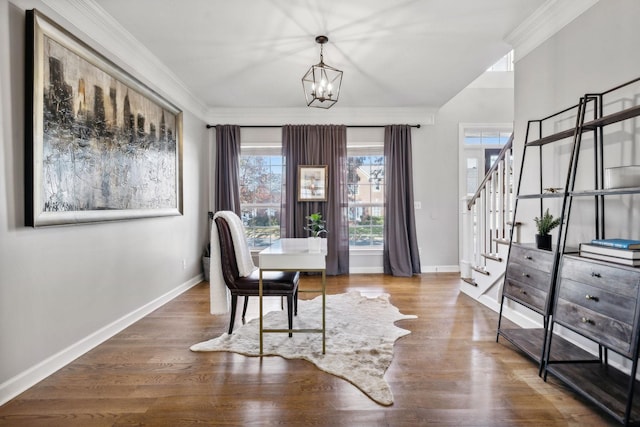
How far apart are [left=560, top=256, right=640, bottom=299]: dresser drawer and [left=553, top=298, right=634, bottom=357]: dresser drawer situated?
147 millimetres

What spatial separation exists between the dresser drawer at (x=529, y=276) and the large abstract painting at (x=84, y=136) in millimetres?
3214

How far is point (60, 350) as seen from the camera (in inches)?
87.6

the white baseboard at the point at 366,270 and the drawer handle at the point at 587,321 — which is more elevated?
A: the drawer handle at the point at 587,321

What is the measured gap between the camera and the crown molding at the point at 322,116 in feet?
16.6

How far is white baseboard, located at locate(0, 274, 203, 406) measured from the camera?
1.87 meters

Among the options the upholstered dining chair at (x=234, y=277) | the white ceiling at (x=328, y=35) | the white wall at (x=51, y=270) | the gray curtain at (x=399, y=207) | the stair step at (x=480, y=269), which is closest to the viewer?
the white wall at (x=51, y=270)

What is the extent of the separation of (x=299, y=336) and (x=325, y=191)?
2659 mm

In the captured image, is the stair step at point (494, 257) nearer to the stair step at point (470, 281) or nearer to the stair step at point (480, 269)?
the stair step at point (480, 269)

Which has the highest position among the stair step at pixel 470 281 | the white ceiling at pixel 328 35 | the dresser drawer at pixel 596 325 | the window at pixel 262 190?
the white ceiling at pixel 328 35

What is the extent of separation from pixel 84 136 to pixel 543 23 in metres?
3.65

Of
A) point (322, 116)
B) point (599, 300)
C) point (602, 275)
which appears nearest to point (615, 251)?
point (602, 275)

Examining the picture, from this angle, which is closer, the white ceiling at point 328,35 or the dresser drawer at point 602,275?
the dresser drawer at point 602,275

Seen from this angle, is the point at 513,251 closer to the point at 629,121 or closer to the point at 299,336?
the point at 629,121

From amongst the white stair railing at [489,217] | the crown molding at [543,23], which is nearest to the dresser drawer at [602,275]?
the white stair railing at [489,217]
